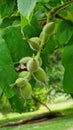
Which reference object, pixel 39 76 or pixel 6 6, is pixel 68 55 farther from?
pixel 39 76

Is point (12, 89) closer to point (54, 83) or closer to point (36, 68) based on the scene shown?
point (36, 68)

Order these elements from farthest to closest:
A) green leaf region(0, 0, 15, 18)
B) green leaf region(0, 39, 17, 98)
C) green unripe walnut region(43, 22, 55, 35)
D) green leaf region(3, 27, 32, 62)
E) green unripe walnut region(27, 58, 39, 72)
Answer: green leaf region(0, 0, 15, 18), green leaf region(3, 27, 32, 62), green leaf region(0, 39, 17, 98), green unripe walnut region(43, 22, 55, 35), green unripe walnut region(27, 58, 39, 72)

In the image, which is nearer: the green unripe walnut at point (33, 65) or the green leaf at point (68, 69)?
the green unripe walnut at point (33, 65)

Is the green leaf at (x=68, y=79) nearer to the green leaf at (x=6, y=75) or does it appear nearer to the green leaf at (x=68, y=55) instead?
the green leaf at (x=68, y=55)

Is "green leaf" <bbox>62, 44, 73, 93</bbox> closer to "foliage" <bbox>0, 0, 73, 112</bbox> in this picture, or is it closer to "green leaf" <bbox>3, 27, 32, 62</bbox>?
"foliage" <bbox>0, 0, 73, 112</bbox>

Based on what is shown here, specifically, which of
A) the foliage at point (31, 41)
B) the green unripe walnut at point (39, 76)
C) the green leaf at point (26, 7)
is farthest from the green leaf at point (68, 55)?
the green leaf at point (26, 7)

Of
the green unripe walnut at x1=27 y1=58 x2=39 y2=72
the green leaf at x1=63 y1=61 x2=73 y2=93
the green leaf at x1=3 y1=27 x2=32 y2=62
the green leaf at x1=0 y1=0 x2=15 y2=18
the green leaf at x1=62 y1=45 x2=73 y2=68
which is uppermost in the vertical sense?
the green unripe walnut at x1=27 y1=58 x2=39 y2=72

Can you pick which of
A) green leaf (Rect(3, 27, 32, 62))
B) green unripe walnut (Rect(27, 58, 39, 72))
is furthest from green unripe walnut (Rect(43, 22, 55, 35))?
green leaf (Rect(3, 27, 32, 62))

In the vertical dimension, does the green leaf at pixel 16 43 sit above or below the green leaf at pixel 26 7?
below
